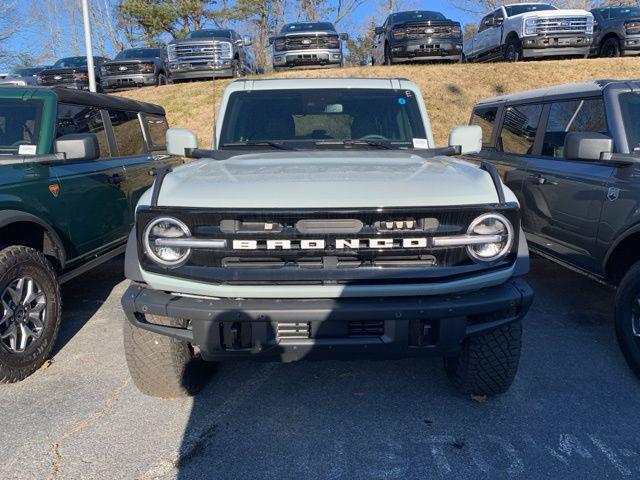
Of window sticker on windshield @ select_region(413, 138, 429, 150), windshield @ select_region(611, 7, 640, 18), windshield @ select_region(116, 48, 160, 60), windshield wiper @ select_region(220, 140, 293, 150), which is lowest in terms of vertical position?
window sticker on windshield @ select_region(413, 138, 429, 150)

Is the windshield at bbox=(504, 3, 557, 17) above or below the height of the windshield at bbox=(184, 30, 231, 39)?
above

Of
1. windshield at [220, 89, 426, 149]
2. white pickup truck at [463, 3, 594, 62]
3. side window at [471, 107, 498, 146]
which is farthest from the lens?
white pickup truck at [463, 3, 594, 62]

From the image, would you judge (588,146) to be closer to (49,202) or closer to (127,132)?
(49,202)

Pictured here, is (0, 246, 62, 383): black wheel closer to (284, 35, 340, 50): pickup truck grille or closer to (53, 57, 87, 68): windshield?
(284, 35, 340, 50): pickup truck grille

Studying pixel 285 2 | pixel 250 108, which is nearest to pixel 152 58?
pixel 250 108

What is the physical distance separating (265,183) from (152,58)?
15.4m

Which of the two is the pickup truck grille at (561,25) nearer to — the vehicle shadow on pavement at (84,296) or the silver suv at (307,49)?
the silver suv at (307,49)

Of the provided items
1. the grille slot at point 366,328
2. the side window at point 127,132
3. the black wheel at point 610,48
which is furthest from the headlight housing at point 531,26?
the grille slot at point 366,328

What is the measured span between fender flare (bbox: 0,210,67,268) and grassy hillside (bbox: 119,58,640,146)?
30.5 ft

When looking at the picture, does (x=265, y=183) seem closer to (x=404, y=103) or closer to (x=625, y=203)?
(x=404, y=103)

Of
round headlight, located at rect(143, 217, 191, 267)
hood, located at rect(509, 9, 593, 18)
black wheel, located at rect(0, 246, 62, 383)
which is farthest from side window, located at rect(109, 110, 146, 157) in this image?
hood, located at rect(509, 9, 593, 18)

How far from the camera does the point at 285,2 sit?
3338cm

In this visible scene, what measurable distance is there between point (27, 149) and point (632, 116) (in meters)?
4.61

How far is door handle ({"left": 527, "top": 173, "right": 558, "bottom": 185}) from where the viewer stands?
4595 mm
